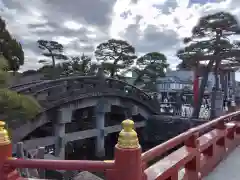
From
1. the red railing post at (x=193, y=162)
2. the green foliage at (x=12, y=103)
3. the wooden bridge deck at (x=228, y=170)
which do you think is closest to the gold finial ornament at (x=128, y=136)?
the red railing post at (x=193, y=162)

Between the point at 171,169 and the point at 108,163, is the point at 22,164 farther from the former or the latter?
the point at 171,169

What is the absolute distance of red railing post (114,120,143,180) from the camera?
74.6 inches

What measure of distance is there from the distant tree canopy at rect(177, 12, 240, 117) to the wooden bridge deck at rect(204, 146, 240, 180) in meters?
13.0

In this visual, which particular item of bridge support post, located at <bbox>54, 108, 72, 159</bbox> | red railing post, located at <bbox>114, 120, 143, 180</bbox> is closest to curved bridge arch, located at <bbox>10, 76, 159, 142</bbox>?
bridge support post, located at <bbox>54, 108, 72, 159</bbox>

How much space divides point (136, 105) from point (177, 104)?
4.06m

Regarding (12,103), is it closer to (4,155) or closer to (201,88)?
(4,155)

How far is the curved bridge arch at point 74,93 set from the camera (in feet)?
40.5

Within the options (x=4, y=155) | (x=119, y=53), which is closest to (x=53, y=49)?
(x=119, y=53)

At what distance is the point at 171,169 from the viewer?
2.88m

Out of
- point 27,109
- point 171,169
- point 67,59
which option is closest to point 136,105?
point 27,109

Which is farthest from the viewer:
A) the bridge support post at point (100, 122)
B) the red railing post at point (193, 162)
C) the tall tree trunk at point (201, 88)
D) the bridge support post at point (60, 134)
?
the tall tree trunk at point (201, 88)

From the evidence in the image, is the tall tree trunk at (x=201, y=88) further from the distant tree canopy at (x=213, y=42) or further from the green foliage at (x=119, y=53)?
the green foliage at (x=119, y=53)

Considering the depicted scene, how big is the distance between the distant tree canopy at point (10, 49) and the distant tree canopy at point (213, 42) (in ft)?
48.9

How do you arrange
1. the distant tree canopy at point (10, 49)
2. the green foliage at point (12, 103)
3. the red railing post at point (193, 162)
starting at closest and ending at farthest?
the red railing post at point (193, 162), the green foliage at point (12, 103), the distant tree canopy at point (10, 49)
